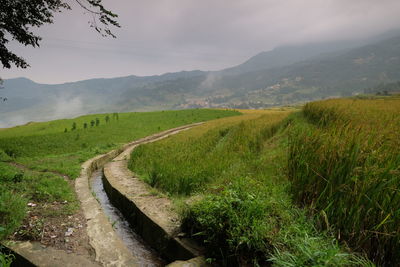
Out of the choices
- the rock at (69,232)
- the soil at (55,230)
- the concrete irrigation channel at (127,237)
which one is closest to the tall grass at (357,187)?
the concrete irrigation channel at (127,237)

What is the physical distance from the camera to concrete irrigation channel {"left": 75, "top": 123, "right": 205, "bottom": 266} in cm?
387

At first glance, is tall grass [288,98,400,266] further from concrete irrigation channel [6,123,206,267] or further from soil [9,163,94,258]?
soil [9,163,94,258]

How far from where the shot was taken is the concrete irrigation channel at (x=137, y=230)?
12.7 ft

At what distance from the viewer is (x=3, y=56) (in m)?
11.0

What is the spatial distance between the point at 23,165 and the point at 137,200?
26.7 ft

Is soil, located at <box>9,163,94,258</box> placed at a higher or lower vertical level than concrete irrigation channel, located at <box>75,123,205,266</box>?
higher

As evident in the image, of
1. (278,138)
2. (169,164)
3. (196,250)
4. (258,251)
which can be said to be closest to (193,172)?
(169,164)

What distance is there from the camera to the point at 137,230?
17.4 feet

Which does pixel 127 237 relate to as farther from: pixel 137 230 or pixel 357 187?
pixel 357 187

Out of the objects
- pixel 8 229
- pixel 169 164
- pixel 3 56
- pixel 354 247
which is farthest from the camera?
pixel 3 56

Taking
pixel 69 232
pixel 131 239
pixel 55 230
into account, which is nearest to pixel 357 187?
pixel 131 239

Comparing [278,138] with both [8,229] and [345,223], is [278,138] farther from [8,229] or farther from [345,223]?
[8,229]

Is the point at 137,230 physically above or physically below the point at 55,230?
below

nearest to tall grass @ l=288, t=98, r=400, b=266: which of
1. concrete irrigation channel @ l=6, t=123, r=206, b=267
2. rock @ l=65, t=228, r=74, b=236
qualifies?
concrete irrigation channel @ l=6, t=123, r=206, b=267
